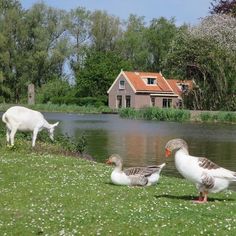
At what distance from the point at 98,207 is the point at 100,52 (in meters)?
97.8

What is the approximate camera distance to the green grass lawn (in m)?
9.69

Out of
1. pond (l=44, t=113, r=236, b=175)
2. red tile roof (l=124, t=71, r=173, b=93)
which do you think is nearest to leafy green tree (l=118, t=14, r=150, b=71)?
red tile roof (l=124, t=71, r=173, b=93)

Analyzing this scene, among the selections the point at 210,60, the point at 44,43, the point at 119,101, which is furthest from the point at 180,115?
the point at 44,43

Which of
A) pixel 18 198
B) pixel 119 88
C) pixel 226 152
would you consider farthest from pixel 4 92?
pixel 18 198

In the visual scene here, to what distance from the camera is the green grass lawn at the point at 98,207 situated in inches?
381

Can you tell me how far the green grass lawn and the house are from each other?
79650 millimetres

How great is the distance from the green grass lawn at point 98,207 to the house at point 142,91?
79.7m

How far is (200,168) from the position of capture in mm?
11789

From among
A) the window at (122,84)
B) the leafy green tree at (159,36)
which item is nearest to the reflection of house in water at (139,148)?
the window at (122,84)

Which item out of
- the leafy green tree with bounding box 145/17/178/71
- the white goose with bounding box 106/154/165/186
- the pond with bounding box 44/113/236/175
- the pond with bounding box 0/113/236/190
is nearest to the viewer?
the white goose with bounding box 106/154/165/186

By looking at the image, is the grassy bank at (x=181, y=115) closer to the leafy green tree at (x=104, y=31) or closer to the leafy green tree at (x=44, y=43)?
the leafy green tree at (x=44, y=43)

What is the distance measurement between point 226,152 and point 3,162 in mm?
17477

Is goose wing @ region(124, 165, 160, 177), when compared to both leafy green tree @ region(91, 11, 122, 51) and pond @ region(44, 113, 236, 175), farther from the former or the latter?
leafy green tree @ region(91, 11, 122, 51)

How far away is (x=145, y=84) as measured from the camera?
9719 centimetres
